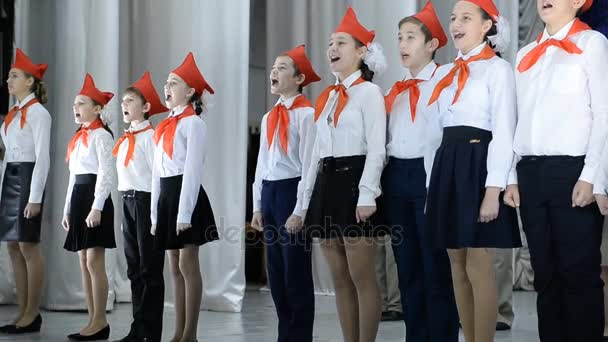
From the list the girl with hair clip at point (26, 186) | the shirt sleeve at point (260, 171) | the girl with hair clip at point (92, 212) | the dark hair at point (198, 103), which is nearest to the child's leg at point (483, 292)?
the shirt sleeve at point (260, 171)

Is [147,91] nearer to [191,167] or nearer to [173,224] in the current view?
[191,167]

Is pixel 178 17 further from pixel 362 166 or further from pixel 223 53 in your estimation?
pixel 362 166

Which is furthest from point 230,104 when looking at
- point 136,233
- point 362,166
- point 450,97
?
point 450,97

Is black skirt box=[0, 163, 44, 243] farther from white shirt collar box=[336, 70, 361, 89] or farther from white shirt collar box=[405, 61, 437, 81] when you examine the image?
white shirt collar box=[405, 61, 437, 81]

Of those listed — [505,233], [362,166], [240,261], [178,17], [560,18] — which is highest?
[178,17]

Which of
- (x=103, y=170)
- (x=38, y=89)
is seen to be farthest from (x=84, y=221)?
(x=38, y=89)

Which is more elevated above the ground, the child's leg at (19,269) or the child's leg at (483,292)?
the child's leg at (483,292)

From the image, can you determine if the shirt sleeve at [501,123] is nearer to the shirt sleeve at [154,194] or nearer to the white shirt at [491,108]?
the white shirt at [491,108]

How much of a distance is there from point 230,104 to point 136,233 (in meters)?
2.10

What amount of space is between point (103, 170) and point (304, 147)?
4.18 feet

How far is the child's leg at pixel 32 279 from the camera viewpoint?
4910 millimetres

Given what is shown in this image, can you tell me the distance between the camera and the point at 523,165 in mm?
2750

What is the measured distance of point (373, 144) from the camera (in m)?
3.39

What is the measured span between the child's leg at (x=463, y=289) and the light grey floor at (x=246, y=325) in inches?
62.8
